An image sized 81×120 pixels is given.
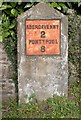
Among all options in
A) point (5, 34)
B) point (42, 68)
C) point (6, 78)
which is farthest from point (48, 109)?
point (5, 34)

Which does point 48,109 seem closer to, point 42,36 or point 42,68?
point 42,68

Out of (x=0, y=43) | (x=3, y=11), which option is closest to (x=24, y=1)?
(x=3, y=11)

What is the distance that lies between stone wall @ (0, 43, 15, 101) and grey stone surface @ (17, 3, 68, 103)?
551mm

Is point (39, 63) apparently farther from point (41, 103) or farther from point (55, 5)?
point (55, 5)

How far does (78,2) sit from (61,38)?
3.73 feet

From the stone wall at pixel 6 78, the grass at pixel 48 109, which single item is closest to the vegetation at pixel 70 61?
the grass at pixel 48 109

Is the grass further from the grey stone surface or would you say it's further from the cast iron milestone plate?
the cast iron milestone plate

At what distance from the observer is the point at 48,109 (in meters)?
6.36

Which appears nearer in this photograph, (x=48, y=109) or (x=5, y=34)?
(x=48, y=109)

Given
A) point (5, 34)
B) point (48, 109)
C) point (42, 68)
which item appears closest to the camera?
point (48, 109)

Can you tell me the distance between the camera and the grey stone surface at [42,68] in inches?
252

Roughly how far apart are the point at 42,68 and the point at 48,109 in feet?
2.41

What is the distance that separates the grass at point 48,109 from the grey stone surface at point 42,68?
0.12m

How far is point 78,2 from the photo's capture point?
721cm
